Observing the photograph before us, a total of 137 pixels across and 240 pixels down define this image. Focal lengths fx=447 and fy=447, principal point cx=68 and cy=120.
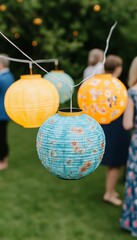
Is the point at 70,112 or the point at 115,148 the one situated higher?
the point at 70,112

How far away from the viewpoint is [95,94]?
2879 millimetres

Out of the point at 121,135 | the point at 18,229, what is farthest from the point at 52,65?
the point at 18,229

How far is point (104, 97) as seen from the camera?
2.86m

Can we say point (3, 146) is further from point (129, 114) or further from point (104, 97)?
point (104, 97)

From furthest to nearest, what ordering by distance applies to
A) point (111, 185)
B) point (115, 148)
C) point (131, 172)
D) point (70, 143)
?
point (111, 185) < point (115, 148) < point (131, 172) < point (70, 143)

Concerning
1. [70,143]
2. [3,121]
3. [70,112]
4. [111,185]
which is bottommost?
[111,185]

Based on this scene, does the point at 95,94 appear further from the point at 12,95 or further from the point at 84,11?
the point at 84,11

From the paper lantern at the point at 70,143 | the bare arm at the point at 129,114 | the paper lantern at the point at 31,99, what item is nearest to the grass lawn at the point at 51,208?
the bare arm at the point at 129,114

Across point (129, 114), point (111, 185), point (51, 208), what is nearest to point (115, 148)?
point (111, 185)

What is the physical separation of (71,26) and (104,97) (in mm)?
5453

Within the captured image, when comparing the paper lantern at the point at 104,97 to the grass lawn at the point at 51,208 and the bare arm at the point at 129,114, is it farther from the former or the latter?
the grass lawn at the point at 51,208

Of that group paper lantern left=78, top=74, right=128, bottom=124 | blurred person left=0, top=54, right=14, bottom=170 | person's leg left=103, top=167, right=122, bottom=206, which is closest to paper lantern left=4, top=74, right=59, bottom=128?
paper lantern left=78, top=74, right=128, bottom=124

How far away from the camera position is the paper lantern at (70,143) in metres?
2.00

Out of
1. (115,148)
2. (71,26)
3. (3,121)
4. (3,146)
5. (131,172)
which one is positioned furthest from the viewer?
(71,26)
